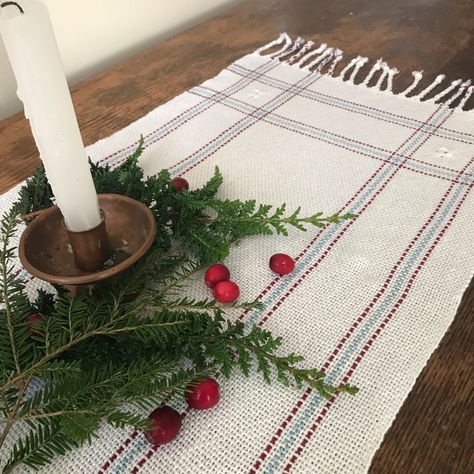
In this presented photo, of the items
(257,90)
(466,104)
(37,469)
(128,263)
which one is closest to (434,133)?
(466,104)

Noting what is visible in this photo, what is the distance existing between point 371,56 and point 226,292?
67cm

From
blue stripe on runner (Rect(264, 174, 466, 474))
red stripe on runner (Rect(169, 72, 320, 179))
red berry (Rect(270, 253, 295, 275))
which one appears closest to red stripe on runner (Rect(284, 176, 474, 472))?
blue stripe on runner (Rect(264, 174, 466, 474))

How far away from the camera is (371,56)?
998 mm

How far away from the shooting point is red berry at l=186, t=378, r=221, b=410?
43 cm

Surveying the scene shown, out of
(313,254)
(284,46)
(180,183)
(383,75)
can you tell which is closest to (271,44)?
(284,46)

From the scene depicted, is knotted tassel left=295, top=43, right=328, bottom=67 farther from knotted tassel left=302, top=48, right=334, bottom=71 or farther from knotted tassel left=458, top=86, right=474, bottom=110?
knotted tassel left=458, top=86, right=474, bottom=110

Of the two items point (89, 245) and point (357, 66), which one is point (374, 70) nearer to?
point (357, 66)

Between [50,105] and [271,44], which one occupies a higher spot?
[50,105]

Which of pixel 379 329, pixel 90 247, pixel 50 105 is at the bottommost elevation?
pixel 379 329

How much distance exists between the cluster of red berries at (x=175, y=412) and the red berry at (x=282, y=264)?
0.15 m

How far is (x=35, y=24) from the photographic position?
353 millimetres

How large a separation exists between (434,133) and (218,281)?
17.2 inches

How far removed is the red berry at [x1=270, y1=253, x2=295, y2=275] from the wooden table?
0.53 ft

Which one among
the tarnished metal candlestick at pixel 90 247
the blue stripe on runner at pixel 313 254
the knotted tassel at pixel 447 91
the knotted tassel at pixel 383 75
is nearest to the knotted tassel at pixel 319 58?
the knotted tassel at pixel 383 75
